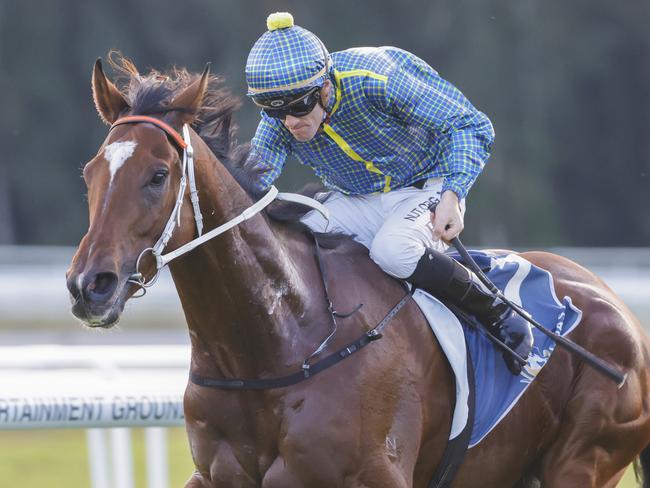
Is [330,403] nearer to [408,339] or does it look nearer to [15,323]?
[408,339]

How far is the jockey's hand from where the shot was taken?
4285 mm

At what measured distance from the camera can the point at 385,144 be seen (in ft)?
14.5

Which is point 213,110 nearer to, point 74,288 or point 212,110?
point 212,110

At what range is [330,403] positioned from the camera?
12.6 ft

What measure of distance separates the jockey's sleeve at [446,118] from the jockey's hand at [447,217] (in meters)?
0.03

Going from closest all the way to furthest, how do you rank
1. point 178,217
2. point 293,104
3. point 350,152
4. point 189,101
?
point 178,217, point 189,101, point 293,104, point 350,152

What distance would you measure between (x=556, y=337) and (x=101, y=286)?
5.96ft

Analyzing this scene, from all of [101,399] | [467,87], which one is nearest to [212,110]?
[101,399]

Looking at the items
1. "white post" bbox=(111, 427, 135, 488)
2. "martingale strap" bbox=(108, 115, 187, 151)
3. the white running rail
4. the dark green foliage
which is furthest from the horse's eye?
the dark green foliage

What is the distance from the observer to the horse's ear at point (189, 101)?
145 inches

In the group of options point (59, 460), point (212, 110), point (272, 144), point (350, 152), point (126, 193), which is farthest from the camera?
point (59, 460)

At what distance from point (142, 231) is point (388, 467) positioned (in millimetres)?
1057

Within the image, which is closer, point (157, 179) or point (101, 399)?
point (157, 179)

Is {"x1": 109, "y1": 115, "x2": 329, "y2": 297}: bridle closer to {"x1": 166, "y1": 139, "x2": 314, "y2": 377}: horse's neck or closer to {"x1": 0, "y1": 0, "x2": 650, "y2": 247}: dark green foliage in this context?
{"x1": 166, "y1": 139, "x2": 314, "y2": 377}: horse's neck
